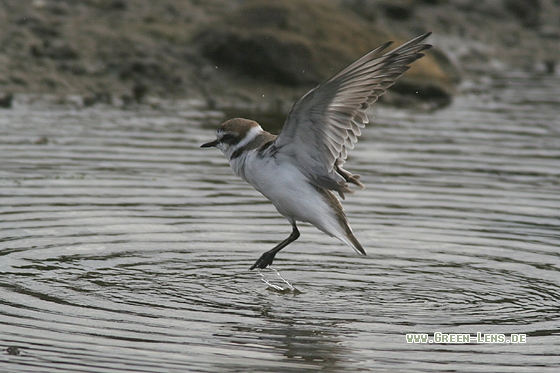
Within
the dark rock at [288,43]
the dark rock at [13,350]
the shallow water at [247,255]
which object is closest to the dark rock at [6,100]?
the shallow water at [247,255]

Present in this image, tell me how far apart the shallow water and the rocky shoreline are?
134 centimetres

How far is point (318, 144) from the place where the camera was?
812 centimetres

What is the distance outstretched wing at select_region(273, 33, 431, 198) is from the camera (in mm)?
Answer: 7727

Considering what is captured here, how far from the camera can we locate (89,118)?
Answer: 14602 millimetres

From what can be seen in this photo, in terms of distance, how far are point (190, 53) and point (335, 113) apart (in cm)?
1012

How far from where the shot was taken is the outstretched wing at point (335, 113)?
7.73 meters

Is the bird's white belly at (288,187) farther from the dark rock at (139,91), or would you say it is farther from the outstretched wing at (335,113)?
the dark rock at (139,91)

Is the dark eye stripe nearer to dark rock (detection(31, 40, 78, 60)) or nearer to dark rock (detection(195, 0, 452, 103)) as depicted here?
dark rock (detection(31, 40, 78, 60))

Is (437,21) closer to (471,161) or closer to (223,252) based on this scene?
(471,161)

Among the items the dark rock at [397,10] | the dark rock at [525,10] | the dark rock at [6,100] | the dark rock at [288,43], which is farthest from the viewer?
the dark rock at [525,10]

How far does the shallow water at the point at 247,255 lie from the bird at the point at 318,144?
25.7 inches

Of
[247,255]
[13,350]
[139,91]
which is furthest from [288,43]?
[13,350]

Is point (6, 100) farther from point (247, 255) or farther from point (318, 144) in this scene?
point (318, 144)

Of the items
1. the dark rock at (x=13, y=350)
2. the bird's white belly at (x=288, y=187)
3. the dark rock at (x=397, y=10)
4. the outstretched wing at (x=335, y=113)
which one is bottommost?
the dark rock at (x=13, y=350)
